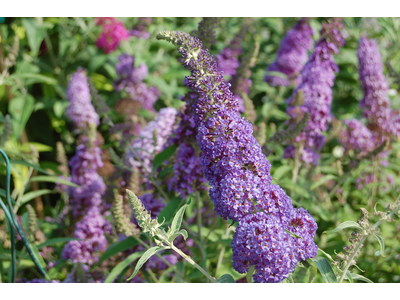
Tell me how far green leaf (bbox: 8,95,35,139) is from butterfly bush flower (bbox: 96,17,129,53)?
33.9 inches

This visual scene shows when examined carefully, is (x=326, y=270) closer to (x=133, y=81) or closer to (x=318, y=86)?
(x=318, y=86)

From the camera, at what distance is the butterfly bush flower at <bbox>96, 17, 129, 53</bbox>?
3.67 m

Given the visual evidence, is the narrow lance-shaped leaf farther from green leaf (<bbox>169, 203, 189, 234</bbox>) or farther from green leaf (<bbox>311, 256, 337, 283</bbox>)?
green leaf (<bbox>311, 256, 337, 283</bbox>)

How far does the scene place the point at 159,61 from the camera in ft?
12.5

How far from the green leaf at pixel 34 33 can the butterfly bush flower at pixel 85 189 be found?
510mm

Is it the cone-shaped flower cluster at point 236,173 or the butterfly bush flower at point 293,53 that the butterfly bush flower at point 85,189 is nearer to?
the cone-shaped flower cluster at point 236,173

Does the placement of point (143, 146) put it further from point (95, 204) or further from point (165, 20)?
point (165, 20)

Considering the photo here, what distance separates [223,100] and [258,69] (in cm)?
282

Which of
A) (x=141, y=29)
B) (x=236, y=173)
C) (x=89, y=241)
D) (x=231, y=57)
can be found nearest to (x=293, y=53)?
(x=231, y=57)

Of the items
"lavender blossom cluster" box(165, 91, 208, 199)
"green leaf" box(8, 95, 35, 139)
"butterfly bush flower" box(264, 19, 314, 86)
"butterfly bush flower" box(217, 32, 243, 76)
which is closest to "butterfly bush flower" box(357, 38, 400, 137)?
"butterfly bush flower" box(264, 19, 314, 86)

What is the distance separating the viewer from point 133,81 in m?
3.43

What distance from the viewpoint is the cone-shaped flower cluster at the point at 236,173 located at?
122 centimetres

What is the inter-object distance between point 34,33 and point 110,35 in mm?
657
